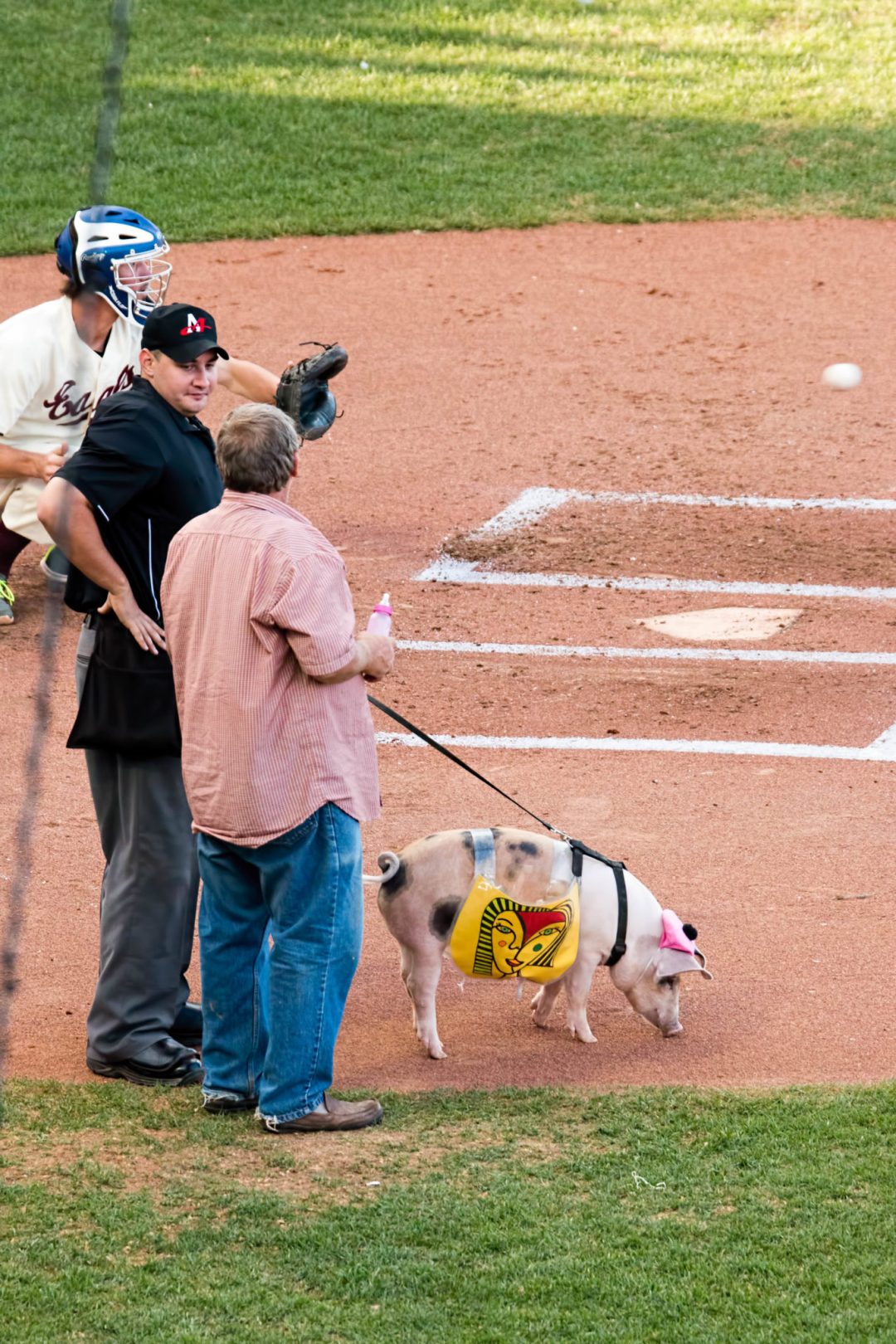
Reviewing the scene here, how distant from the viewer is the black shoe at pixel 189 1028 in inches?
213

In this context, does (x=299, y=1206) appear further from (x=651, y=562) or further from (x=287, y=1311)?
(x=651, y=562)

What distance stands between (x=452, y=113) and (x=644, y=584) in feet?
33.5

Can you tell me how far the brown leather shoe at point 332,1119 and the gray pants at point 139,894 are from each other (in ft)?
1.95

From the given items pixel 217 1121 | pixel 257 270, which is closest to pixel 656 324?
pixel 257 270

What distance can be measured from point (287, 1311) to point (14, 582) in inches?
240

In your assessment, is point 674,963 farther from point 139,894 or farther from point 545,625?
point 545,625

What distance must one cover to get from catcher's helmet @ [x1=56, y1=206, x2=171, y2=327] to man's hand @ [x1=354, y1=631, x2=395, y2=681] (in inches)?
81.2

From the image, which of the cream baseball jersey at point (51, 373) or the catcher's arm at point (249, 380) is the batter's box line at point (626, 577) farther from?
the catcher's arm at point (249, 380)

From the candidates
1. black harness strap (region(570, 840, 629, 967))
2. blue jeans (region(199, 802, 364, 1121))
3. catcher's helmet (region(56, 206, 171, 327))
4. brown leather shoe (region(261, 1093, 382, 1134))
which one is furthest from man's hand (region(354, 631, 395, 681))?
catcher's helmet (region(56, 206, 171, 327))

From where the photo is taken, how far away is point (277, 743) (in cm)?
452

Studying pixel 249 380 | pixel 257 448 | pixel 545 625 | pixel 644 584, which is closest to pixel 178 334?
pixel 257 448

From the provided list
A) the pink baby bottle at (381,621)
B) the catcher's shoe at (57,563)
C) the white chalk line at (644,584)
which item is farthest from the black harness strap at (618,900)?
the white chalk line at (644,584)

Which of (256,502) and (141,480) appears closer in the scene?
(256,502)

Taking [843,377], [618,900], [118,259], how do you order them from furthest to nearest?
[843,377] < [118,259] < [618,900]
